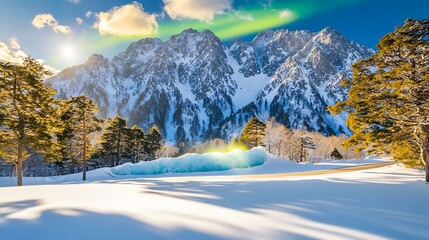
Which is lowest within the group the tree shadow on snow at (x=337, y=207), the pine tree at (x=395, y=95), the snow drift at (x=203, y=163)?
the tree shadow on snow at (x=337, y=207)

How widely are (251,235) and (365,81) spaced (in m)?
12.2

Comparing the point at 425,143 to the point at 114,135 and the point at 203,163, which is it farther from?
the point at 114,135

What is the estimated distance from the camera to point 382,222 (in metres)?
6.18

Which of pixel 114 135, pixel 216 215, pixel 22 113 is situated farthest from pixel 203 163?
pixel 114 135

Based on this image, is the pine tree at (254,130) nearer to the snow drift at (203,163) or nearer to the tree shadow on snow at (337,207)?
the snow drift at (203,163)

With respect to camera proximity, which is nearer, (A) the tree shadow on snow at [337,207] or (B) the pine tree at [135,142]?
(A) the tree shadow on snow at [337,207]

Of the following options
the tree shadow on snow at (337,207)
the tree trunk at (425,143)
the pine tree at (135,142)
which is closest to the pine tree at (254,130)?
the pine tree at (135,142)

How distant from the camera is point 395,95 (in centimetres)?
1233

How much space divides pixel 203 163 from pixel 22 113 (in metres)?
18.1

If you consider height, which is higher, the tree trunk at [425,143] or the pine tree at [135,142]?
the pine tree at [135,142]

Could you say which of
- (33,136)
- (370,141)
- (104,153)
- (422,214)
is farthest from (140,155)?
(422,214)

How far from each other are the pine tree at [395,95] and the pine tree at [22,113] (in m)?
20.7

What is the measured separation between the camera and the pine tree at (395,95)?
12288mm

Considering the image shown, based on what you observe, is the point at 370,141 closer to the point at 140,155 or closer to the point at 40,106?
the point at 40,106
